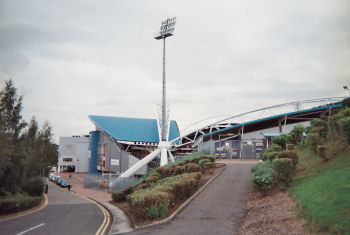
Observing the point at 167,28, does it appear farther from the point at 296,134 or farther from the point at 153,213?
the point at 153,213

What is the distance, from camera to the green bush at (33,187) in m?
27.4

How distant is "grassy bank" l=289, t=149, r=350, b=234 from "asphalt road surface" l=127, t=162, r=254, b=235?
106 inches

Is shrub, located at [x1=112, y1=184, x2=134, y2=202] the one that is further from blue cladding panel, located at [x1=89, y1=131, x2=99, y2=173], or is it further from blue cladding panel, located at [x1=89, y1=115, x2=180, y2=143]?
blue cladding panel, located at [x1=89, y1=131, x2=99, y2=173]

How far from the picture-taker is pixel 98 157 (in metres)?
72.5

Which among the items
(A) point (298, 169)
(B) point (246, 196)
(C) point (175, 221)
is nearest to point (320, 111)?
(A) point (298, 169)

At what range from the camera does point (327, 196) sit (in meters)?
9.36

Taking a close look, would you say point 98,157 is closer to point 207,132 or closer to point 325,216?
point 207,132

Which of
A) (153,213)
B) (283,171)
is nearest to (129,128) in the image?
(153,213)

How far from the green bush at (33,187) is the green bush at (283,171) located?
945 inches

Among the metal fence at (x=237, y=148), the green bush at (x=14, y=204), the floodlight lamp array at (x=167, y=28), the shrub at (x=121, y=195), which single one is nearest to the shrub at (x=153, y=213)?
the shrub at (x=121, y=195)

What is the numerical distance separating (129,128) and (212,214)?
180 ft

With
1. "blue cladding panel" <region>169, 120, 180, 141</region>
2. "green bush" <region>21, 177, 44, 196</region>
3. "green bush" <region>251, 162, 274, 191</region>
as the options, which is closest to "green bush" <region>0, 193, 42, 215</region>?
"green bush" <region>21, 177, 44, 196</region>

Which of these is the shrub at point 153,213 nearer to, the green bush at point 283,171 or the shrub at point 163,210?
the shrub at point 163,210

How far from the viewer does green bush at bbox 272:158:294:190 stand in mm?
13523
